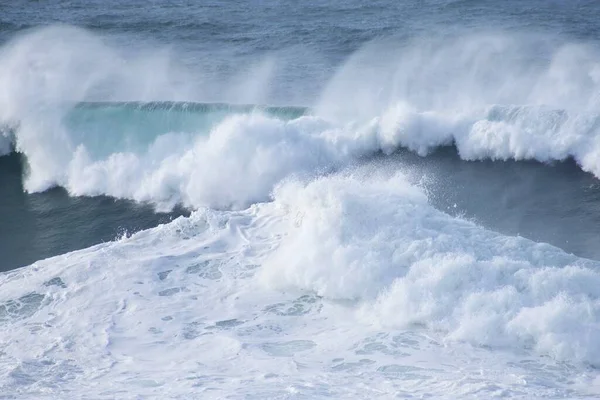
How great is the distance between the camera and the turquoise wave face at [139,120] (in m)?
22.9

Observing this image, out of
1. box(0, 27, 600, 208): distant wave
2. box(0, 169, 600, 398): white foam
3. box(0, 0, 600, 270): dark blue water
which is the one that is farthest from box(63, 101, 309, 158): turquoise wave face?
box(0, 169, 600, 398): white foam

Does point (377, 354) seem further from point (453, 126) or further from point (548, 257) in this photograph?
point (453, 126)

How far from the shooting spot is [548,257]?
51.3 feet

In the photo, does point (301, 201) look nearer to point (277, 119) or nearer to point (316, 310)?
point (316, 310)

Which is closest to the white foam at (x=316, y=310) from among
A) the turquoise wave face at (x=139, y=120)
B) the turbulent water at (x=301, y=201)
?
the turbulent water at (x=301, y=201)

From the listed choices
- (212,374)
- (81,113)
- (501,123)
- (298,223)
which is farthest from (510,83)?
(212,374)

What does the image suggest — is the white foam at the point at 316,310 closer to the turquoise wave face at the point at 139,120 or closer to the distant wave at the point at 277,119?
the distant wave at the point at 277,119

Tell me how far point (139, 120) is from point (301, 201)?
24.3ft

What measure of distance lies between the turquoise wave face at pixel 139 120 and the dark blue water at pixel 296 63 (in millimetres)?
213

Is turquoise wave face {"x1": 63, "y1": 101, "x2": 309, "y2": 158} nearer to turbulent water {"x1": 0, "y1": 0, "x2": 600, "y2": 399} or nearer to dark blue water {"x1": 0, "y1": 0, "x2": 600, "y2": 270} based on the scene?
turbulent water {"x1": 0, "y1": 0, "x2": 600, "y2": 399}

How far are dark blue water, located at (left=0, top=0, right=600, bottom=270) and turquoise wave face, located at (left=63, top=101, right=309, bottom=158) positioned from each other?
213 mm

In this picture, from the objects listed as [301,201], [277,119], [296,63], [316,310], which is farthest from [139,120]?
[316,310]

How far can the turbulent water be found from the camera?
45.4ft

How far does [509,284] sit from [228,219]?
6.15m
